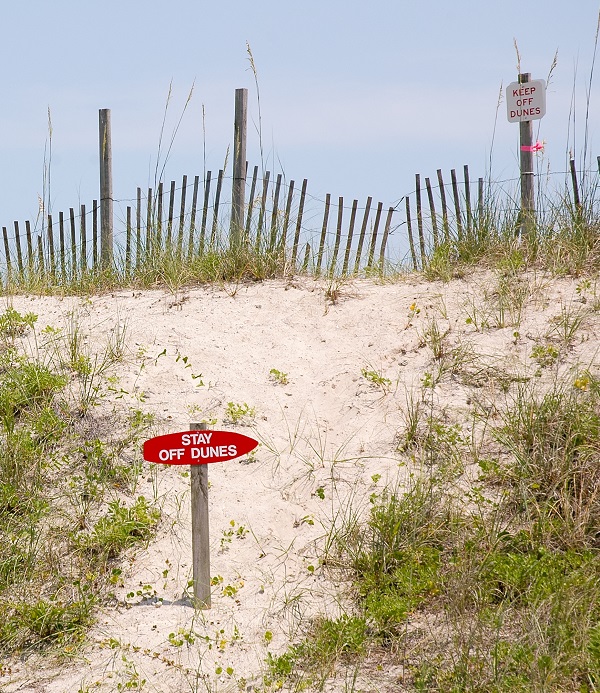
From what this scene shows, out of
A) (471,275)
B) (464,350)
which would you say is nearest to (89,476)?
(464,350)

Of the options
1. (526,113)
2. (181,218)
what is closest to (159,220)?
(181,218)

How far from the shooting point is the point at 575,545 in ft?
14.2

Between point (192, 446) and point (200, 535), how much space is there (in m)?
0.48

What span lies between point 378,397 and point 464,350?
0.73 meters

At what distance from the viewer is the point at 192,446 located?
4410 mm

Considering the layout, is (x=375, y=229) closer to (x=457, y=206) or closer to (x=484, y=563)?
(x=457, y=206)

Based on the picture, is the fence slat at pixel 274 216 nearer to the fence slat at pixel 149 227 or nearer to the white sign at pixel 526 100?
the fence slat at pixel 149 227

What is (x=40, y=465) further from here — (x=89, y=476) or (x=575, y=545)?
(x=575, y=545)

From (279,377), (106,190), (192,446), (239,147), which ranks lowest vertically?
(192,446)

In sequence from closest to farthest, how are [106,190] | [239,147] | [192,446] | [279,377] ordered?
[192,446] < [279,377] < [239,147] < [106,190]

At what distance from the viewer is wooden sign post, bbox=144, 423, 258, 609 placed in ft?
14.5

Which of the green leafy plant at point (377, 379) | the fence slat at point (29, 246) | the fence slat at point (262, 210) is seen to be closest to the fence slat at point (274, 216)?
the fence slat at point (262, 210)

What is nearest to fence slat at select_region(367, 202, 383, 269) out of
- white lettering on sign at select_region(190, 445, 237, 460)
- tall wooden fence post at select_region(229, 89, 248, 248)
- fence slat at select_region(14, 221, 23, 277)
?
tall wooden fence post at select_region(229, 89, 248, 248)

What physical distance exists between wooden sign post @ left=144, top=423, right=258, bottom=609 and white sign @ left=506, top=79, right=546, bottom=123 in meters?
5.08
